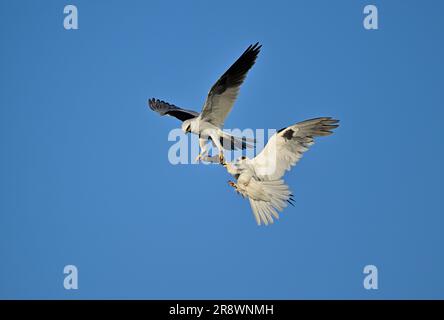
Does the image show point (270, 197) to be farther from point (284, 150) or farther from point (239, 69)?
point (239, 69)

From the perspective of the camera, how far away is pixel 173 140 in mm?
10805

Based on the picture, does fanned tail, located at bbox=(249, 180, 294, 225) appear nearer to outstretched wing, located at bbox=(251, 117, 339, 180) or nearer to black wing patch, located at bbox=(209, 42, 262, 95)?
outstretched wing, located at bbox=(251, 117, 339, 180)

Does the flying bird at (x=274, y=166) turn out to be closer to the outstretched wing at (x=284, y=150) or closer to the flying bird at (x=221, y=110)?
the outstretched wing at (x=284, y=150)

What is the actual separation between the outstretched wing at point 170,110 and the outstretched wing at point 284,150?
A: 64.5 inches

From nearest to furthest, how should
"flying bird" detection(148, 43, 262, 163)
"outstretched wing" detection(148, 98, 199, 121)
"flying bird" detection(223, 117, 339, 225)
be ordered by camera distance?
"flying bird" detection(223, 117, 339, 225) < "flying bird" detection(148, 43, 262, 163) < "outstretched wing" detection(148, 98, 199, 121)

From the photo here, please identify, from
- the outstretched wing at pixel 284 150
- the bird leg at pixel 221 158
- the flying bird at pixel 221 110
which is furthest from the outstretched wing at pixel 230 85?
the outstretched wing at pixel 284 150

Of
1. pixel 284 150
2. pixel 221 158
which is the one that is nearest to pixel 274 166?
pixel 284 150

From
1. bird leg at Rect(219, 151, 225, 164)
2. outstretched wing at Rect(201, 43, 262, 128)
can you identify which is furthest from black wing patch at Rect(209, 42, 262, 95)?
bird leg at Rect(219, 151, 225, 164)

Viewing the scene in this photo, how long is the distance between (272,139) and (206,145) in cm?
98

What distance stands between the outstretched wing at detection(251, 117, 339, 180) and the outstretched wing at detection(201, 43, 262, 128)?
0.92 meters

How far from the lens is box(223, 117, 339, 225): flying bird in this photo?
971 cm

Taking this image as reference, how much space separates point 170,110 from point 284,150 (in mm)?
2711
